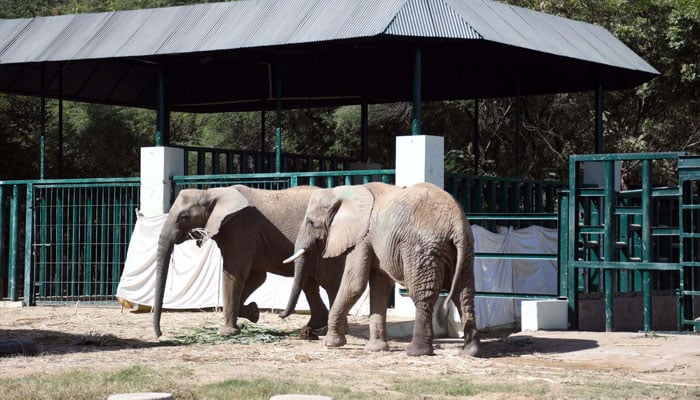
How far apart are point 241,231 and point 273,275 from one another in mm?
3512

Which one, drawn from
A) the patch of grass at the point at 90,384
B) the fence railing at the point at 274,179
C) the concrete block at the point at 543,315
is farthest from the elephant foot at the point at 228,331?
the patch of grass at the point at 90,384

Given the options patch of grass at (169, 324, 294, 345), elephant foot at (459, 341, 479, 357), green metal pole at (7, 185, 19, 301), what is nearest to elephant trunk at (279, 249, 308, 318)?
patch of grass at (169, 324, 294, 345)

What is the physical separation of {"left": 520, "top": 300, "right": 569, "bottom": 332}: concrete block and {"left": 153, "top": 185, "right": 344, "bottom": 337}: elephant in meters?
2.82

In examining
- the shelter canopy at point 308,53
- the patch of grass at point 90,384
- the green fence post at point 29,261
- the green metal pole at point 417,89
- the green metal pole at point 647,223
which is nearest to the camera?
the patch of grass at point 90,384

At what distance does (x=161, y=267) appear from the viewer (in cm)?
1630

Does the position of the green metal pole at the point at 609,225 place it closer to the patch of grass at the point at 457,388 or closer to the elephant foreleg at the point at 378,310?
the elephant foreleg at the point at 378,310

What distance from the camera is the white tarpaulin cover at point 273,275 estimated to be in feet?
61.7

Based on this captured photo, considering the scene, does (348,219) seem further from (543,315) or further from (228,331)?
(543,315)

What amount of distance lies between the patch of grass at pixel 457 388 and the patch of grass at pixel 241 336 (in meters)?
4.52

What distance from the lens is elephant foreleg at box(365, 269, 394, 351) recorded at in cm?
1493

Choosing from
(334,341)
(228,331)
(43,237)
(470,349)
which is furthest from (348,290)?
(43,237)

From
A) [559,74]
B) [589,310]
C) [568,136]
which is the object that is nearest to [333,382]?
[589,310]

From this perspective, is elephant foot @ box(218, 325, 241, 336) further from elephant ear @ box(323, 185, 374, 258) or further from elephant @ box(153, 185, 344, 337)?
elephant ear @ box(323, 185, 374, 258)

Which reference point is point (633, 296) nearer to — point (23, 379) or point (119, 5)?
point (23, 379)
